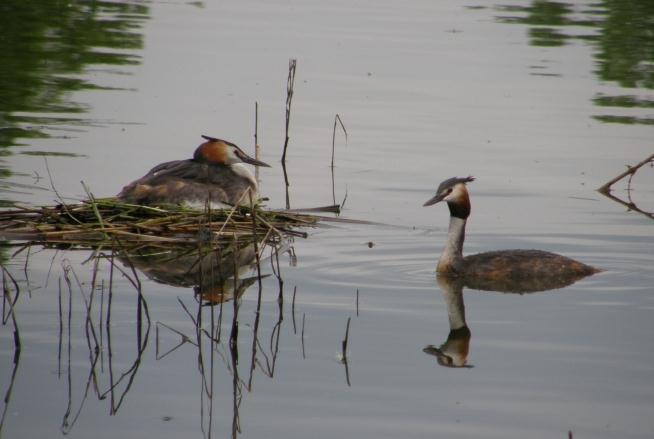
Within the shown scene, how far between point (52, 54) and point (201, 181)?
881 cm

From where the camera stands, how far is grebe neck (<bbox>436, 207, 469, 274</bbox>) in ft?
30.0

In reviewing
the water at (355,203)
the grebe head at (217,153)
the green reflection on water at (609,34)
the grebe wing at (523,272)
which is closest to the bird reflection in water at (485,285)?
the grebe wing at (523,272)

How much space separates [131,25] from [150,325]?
49.5 ft

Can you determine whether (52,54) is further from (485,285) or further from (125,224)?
(485,285)

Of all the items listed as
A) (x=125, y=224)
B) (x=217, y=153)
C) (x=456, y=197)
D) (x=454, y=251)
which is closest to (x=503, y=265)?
(x=454, y=251)

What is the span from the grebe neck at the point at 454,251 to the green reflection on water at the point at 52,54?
4.16 meters

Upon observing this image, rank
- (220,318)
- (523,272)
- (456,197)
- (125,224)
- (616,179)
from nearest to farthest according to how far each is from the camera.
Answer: (220,318) → (523,272) → (456,197) → (125,224) → (616,179)

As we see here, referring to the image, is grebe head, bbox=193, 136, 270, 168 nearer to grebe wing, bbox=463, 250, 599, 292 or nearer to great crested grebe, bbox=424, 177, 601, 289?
great crested grebe, bbox=424, 177, 601, 289

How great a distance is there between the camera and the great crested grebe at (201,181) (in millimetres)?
10375

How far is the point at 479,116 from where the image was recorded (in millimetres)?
15555

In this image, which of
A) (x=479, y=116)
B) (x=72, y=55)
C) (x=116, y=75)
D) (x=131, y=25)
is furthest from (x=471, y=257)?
(x=131, y=25)

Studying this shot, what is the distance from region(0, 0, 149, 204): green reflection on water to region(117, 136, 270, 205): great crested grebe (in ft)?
5.05

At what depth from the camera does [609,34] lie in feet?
72.0

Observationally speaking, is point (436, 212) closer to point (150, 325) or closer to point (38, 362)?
point (150, 325)
